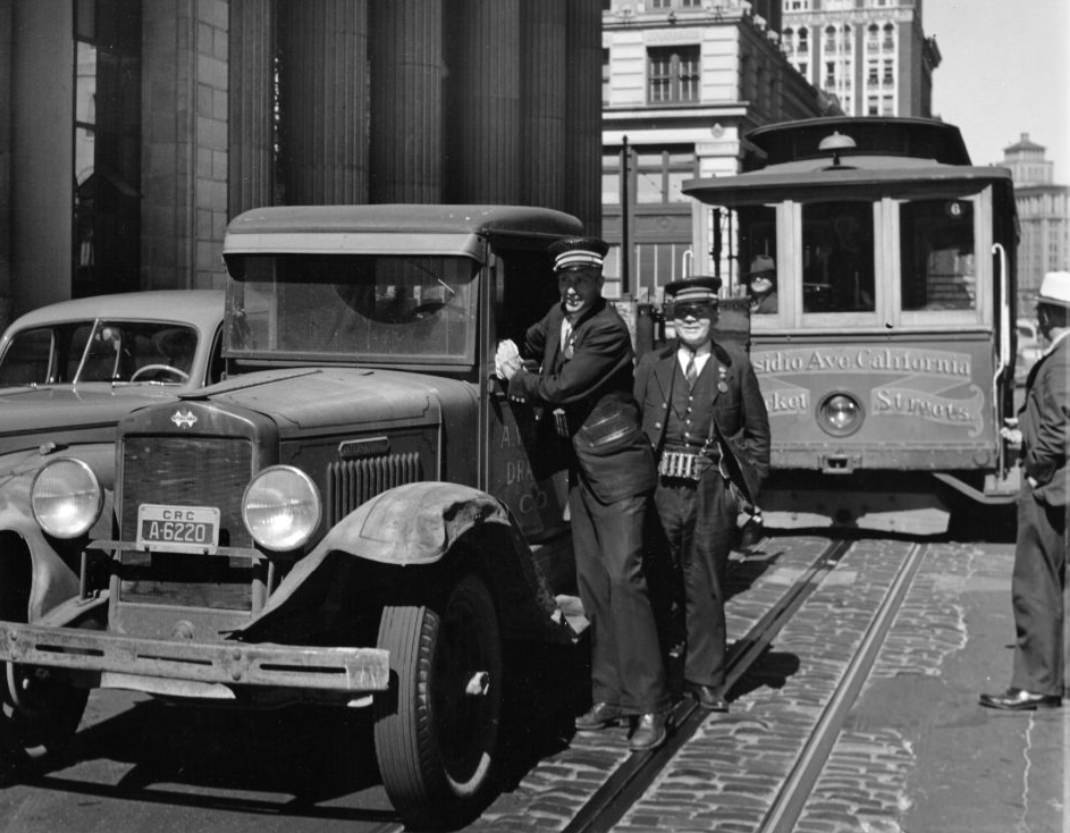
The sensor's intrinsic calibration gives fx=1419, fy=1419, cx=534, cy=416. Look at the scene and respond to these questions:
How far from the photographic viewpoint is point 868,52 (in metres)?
118

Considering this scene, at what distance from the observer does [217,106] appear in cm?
1816

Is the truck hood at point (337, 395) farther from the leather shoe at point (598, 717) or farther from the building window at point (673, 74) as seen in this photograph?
the building window at point (673, 74)

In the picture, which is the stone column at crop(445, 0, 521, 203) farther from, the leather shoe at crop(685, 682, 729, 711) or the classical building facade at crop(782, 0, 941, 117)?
the classical building facade at crop(782, 0, 941, 117)

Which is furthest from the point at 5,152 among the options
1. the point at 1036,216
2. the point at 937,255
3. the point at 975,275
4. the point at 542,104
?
the point at 1036,216

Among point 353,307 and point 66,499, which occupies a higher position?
point 353,307

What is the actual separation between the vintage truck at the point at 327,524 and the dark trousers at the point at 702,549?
24.1 inches

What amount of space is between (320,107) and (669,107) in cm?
3287

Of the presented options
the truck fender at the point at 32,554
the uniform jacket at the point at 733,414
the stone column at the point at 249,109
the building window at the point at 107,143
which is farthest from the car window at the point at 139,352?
the stone column at the point at 249,109

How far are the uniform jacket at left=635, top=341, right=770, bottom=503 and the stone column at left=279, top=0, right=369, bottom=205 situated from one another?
13.6 meters

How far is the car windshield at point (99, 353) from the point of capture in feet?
26.3

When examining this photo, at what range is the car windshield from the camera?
8.02m

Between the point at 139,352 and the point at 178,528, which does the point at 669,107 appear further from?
the point at 178,528

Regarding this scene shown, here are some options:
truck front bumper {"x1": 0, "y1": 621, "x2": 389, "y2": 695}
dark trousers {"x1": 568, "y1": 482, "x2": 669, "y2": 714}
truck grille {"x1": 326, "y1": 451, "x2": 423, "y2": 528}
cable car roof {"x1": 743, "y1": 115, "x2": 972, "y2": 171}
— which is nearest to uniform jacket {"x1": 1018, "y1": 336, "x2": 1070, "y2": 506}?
dark trousers {"x1": 568, "y1": 482, "x2": 669, "y2": 714}

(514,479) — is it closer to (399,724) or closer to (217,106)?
(399,724)
